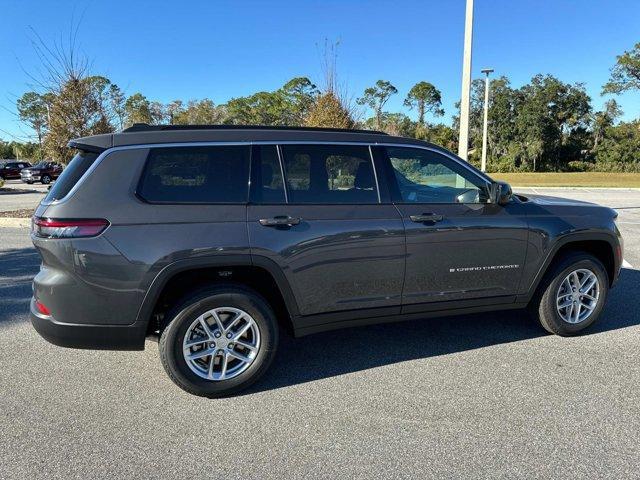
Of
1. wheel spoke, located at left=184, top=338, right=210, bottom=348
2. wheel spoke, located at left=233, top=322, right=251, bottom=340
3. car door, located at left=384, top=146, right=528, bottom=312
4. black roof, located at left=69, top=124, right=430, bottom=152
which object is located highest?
black roof, located at left=69, top=124, right=430, bottom=152

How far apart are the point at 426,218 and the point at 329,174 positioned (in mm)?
834

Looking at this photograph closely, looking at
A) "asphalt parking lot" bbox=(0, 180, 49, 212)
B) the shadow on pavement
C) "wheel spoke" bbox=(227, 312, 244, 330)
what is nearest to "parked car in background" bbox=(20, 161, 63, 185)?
"asphalt parking lot" bbox=(0, 180, 49, 212)

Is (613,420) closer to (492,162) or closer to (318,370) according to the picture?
(318,370)

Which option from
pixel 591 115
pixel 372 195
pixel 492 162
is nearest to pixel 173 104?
pixel 492 162

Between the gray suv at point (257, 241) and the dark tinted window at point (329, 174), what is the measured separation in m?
0.01

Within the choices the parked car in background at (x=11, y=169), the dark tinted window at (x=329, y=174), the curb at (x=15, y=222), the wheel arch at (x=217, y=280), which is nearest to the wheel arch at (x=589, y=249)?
the dark tinted window at (x=329, y=174)

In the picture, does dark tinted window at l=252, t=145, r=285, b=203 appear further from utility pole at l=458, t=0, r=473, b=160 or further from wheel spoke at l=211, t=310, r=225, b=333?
utility pole at l=458, t=0, r=473, b=160

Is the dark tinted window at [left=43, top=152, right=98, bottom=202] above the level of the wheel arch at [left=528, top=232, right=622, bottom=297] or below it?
above

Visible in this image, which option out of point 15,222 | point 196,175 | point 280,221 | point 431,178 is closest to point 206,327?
point 280,221

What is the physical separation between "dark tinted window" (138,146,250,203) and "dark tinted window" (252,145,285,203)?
0.27 ft

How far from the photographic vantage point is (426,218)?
12.1 feet

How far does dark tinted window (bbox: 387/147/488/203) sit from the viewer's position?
12.6 feet

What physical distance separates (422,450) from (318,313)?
1223 mm

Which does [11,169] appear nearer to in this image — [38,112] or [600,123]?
[38,112]
